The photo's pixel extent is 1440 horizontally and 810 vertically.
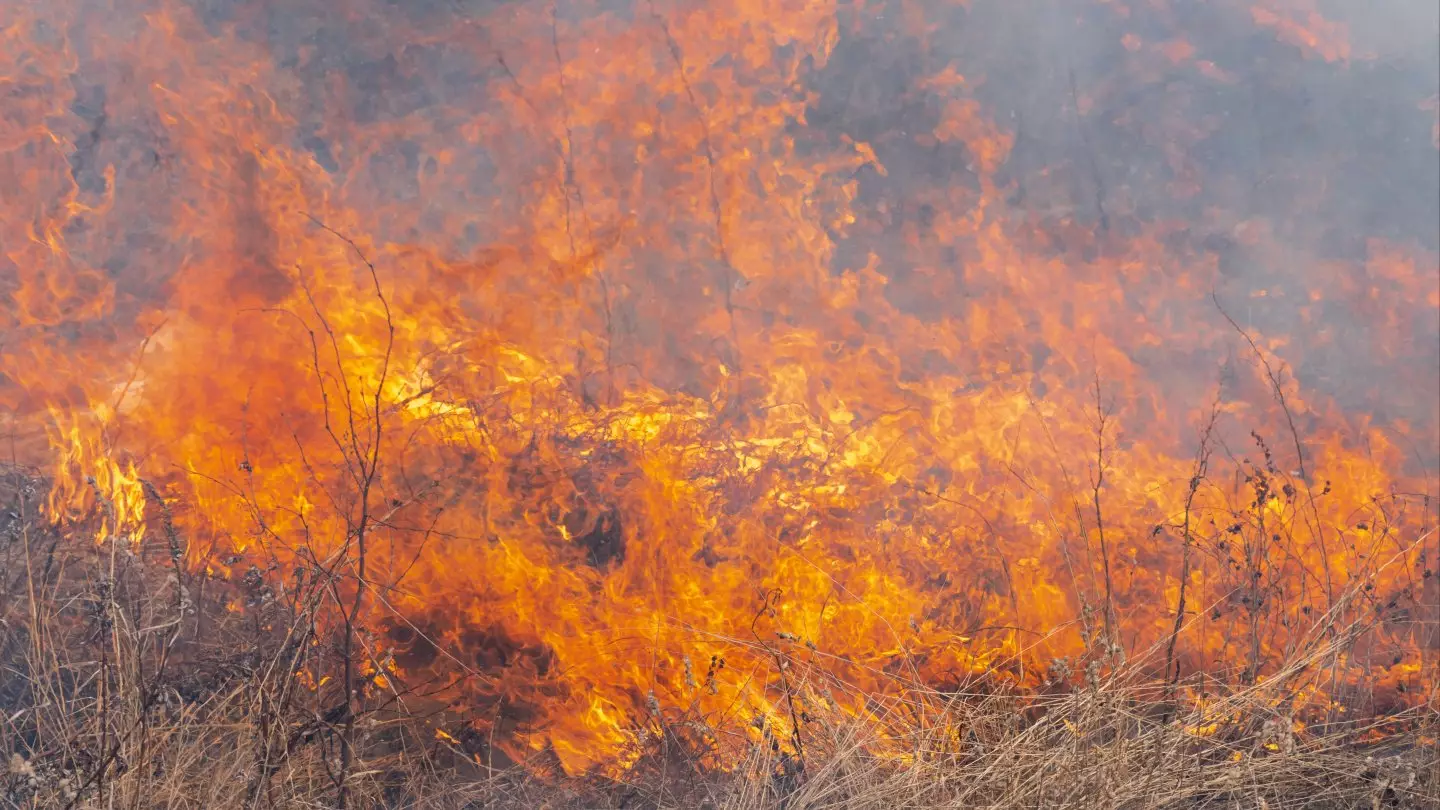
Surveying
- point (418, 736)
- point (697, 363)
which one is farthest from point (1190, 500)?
point (418, 736)

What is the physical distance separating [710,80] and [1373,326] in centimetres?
347

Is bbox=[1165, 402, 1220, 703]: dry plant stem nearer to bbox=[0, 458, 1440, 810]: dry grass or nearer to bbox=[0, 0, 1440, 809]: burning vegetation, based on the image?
bbox=[0, 0, 1440, 809]: burning vegetation

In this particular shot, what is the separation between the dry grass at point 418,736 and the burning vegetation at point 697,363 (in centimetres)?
4

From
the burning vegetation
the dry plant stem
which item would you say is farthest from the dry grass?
the dry plant stem

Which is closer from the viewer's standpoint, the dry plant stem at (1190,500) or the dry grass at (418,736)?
the dry grass at (418,736)

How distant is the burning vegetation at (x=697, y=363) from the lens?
13.4ft

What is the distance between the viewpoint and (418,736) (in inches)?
154

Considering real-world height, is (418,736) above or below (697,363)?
below

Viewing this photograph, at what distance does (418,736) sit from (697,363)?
1967mm

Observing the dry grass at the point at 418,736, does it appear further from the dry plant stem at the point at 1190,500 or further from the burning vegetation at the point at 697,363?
the dry plant stem at the point at 1190,500

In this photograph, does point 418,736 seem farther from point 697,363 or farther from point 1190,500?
point 1190,500

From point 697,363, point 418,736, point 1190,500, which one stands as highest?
point 697,363

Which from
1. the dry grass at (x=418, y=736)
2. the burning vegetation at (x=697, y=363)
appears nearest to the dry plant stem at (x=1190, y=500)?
the burning vegetation at (x=697, y=363)

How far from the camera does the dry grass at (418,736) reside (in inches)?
114
